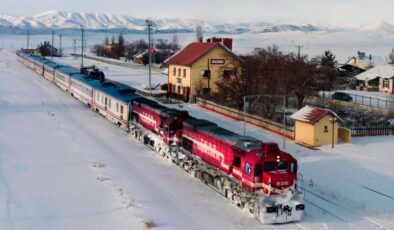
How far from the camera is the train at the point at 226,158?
2120 centimetres

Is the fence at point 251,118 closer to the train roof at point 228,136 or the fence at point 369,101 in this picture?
the train roof at point 228,136

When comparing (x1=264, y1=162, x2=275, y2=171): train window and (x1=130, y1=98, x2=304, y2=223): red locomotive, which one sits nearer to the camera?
(x1=130, y1=98, x2=304, y2=223): red locomotive

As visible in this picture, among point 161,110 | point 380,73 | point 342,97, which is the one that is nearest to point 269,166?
point 161,110

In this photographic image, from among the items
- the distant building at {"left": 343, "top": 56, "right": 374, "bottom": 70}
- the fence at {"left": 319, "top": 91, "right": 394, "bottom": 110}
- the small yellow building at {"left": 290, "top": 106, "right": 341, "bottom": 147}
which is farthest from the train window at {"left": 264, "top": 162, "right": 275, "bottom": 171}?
A: the distant building at {"left": 343, "top": 56, "right": 374, "bottom": 70}

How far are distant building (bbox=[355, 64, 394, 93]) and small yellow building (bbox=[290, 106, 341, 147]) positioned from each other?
41024 millimetres

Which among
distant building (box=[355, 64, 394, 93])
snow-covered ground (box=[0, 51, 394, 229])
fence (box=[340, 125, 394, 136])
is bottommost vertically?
snow-covered ground (box=[0, 51, 394, 229])

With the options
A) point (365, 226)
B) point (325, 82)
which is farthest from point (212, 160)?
point (325, 82)

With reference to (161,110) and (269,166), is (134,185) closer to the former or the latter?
(269,166)

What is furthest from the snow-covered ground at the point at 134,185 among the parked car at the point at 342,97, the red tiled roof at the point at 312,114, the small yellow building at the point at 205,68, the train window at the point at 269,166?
the parked car at the point at 342,97

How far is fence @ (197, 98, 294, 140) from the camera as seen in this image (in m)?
40.9

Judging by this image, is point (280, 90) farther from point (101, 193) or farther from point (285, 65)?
point (101, 193)

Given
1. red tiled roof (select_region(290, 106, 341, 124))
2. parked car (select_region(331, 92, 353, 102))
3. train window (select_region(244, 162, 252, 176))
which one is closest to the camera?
train window (select_region(244, 162, 252, 176))

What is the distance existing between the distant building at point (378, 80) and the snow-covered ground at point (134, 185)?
122 ft

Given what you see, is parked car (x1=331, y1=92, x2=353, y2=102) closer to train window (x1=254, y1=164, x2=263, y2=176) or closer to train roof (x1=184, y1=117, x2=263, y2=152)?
train roof (x1=184, y1=117, x2=263, y2=152)
